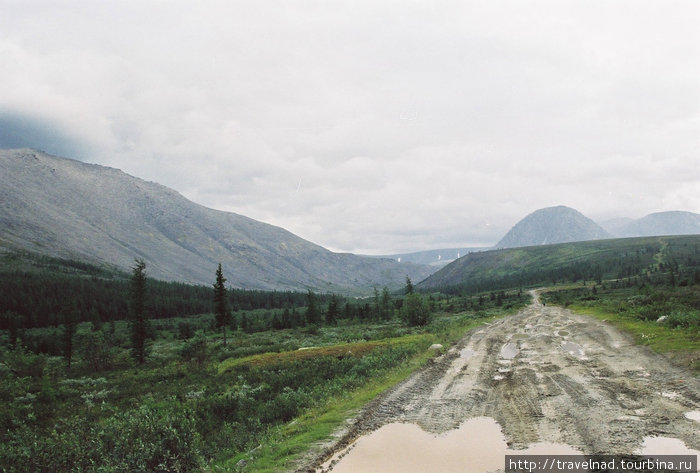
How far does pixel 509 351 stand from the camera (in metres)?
28.0

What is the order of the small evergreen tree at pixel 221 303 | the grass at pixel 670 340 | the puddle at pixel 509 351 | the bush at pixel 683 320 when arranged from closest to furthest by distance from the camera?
the grass at pixel 670 340
the puddle at pixel 509 351
the bush at pixel 683 320
the small evergreen tree at pixel 221 303

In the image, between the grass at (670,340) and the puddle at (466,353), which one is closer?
the grass at (670,340)

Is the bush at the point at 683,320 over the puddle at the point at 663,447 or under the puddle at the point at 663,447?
over

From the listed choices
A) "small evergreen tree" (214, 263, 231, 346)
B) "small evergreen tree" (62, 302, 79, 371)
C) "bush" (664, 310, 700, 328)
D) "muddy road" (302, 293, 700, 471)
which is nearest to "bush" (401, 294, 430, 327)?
"small evergreen tree" (214, 263, 231, 346)

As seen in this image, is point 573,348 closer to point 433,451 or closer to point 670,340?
point 670,340

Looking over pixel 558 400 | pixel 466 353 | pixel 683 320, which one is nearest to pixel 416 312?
pixel 466 353

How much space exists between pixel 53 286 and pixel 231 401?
209m

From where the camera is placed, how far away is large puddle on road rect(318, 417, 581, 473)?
1000 centimetres

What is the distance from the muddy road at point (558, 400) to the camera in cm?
1100

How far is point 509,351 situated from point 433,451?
64.4 ft

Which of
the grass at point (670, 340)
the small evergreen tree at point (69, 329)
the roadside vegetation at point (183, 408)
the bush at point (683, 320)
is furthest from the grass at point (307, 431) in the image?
the small evergreen tree at point (69, 329)

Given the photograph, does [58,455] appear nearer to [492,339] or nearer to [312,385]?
[312,385]

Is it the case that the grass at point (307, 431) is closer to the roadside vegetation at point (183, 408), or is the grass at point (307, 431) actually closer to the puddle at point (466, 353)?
the roadside vegetation at point (183, 408)

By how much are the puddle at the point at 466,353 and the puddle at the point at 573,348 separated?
20.6ft
